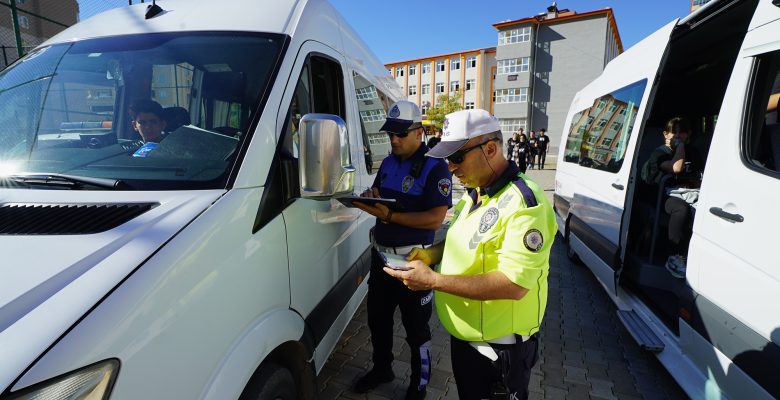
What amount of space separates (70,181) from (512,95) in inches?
1749

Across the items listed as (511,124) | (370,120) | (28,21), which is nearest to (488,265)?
(370,120)

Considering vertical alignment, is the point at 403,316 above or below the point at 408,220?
below

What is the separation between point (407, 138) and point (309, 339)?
4.23 ft

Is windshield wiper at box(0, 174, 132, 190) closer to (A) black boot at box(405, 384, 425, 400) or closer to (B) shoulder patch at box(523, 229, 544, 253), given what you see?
(B) shoulder patch at box(523, 229, 544, 253)

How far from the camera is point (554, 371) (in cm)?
309

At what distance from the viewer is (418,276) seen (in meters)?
1.55

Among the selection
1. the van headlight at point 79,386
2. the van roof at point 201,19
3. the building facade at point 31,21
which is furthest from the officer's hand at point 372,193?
the building facade at point 31,21

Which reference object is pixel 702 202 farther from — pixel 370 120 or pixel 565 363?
pixel 370 120

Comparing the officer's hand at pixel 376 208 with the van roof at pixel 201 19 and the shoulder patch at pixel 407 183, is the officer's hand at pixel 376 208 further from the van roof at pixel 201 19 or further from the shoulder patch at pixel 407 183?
the van roof at pixel 201 19

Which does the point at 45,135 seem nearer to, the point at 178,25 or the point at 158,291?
the point at 178,25

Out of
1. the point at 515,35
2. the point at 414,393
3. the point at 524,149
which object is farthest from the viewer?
the point at 515,35

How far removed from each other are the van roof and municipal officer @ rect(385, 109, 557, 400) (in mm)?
991

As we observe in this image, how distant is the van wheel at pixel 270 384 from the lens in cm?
148

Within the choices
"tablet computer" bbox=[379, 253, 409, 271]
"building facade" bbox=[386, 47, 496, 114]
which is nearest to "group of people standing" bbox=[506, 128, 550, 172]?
"tablet computer" bbox=[379, 253, 409, 271]
